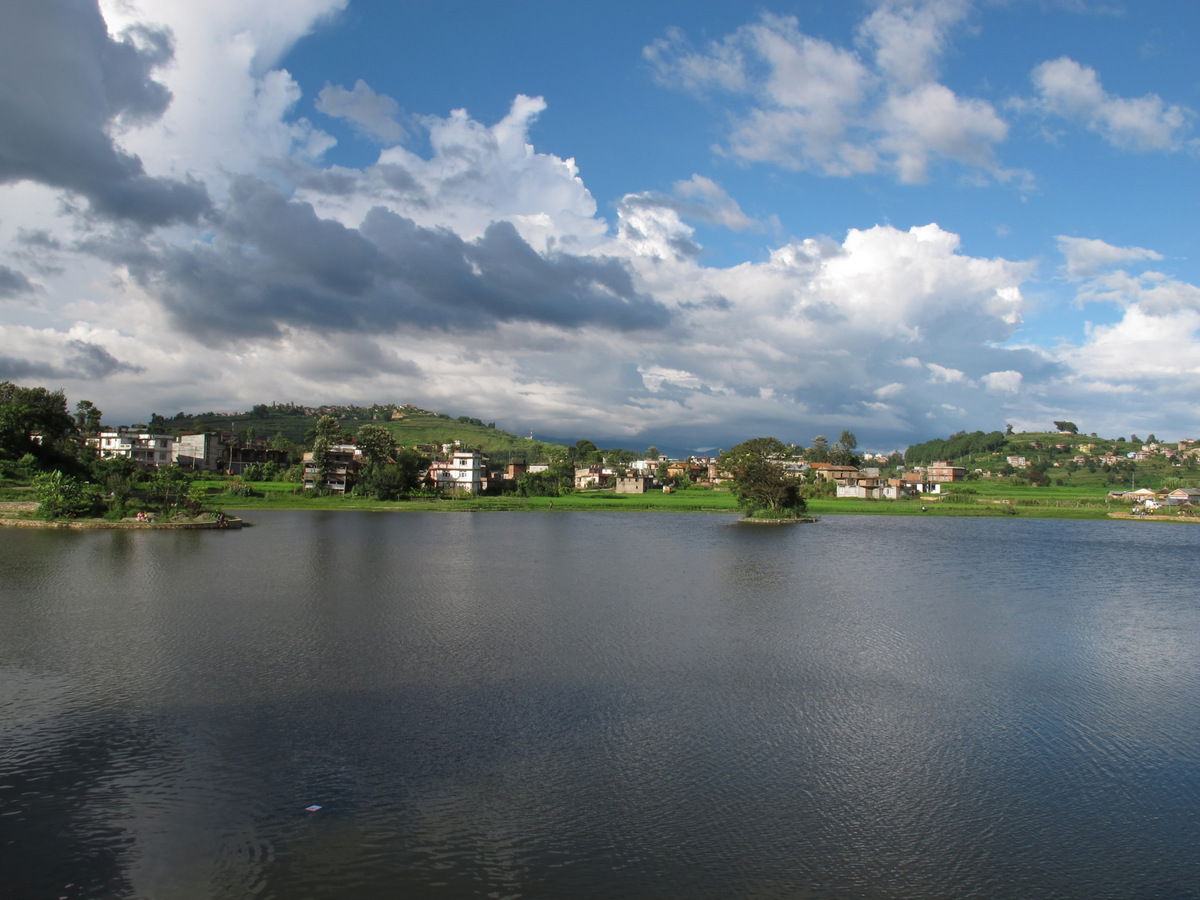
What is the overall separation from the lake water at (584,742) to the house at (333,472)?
171ft

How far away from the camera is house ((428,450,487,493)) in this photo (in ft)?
293

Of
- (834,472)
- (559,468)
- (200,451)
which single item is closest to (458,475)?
(559,468)

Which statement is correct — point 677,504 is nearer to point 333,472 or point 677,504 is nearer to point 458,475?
point 458,475

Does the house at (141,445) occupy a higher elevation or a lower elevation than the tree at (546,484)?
higher

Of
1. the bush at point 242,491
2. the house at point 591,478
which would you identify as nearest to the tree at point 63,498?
the bush at point 242,491

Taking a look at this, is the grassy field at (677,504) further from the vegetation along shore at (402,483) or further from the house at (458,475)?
the house at (458,475)

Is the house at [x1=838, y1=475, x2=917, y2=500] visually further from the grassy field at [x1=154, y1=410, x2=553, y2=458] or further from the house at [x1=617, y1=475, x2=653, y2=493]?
the grassy field at [x1=154, y1=410, x2=553, y2=458]

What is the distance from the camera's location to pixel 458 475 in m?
89.9

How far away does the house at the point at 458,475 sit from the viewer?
89.4 meters

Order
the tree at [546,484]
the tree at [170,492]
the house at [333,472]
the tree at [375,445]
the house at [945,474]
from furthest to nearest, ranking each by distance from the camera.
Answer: the house at [945,474] < the tree at [546,484] < the tree at [375,445] < the house at [333,472] < the tree at [170,492]

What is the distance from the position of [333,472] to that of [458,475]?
14516mm

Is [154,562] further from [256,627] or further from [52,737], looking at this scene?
[52,737]

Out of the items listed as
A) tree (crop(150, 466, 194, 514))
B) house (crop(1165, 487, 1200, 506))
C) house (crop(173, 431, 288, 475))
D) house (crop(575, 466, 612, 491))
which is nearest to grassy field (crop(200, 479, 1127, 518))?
house (crop(1165, 487, 1200, 506))

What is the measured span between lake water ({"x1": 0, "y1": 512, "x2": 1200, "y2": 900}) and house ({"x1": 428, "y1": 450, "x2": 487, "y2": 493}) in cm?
6092
